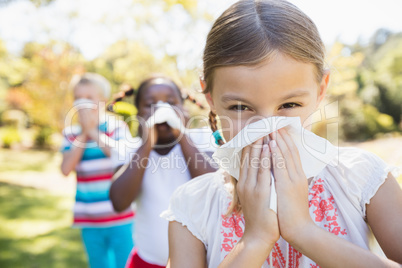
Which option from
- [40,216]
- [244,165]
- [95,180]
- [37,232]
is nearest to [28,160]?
[40,216]

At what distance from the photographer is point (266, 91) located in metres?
1.30

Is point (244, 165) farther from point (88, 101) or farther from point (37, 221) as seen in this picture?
point (37, 221)

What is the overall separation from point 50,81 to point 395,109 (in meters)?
16.7

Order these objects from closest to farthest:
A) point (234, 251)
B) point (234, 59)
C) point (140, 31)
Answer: point (234, 251) < point (234, 59) < point (140, 31)

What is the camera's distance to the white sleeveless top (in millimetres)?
1378

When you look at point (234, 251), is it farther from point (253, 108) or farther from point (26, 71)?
point (26, 71)

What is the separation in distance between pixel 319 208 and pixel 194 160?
1187 millimetres

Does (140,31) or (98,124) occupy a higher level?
(140,31)

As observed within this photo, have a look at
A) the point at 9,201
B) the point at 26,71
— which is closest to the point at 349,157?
the point at 9,201

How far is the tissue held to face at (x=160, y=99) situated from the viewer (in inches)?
105

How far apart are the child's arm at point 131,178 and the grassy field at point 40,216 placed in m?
1.64

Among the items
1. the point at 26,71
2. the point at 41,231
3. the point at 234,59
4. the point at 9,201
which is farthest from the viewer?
the point at 26,71

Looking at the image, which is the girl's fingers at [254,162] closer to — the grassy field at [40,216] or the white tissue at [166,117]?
the grassy field at [40,216]

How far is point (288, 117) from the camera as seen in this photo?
131 centimetres
